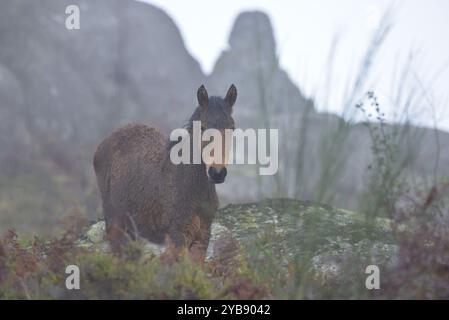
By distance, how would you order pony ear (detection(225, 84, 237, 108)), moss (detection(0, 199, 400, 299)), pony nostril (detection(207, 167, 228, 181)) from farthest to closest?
pony ear (detection(225, 84, 237, 108))
pony nostril (detection(207, 167, 228, 181))
moss (detection(0, 199, 400, 299))

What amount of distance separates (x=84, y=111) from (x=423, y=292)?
50910 millimetres

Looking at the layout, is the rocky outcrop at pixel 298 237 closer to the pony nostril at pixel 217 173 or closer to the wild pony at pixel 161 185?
the wild pony at pixel 161 185

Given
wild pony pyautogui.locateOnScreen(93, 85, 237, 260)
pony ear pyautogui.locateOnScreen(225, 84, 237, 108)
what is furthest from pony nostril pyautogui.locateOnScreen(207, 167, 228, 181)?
pony ear pyautogui.locateOnScreen(225, 84, 237, 108)

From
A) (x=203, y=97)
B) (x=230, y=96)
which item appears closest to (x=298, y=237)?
(x=230, y=96)

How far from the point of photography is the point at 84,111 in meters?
54.1

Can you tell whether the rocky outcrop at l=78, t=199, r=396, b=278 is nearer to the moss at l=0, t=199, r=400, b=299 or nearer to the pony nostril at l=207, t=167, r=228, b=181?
the moss at l=0, t=199, r=400, b=299

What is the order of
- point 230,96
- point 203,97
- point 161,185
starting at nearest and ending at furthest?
point 203,97, point 230,96, point 161,185

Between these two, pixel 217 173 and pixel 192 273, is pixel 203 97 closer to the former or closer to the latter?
pixel 217 173

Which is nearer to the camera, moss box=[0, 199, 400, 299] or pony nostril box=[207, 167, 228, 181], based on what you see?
moss box=[0, 199, 400, 299]

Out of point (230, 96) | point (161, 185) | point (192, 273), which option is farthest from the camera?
point (161, 185)

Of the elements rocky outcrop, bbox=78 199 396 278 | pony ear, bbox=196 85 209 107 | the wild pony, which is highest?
pony ear, bbox=196 85 209 107

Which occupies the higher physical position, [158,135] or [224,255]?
[158,135]

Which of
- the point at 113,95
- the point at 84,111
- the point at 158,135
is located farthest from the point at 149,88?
the point at 158,135
